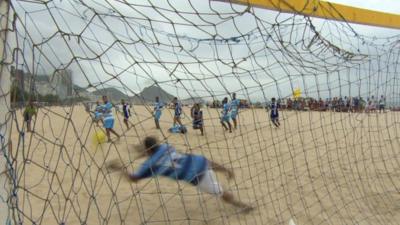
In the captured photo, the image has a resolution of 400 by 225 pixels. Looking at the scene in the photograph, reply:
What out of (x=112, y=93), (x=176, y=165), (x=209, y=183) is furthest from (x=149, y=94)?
(x=209, y=183)

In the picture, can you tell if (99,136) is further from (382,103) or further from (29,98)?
(382,103)

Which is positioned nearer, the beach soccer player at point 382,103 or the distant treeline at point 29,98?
the distant treeline at point 29,98

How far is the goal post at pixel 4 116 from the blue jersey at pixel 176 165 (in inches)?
64.5

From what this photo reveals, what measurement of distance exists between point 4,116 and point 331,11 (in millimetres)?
2802

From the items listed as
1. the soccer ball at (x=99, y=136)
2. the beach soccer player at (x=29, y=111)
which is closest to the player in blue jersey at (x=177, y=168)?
the soccer ball at (x=99, y=136)

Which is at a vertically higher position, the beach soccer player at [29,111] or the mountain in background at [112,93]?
the mountain in background at [112,93]

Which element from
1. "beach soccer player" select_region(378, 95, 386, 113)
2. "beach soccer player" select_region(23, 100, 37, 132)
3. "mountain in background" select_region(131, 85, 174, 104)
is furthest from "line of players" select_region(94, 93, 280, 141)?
"beach soccer player" select_region(378, 95, 386, 113)

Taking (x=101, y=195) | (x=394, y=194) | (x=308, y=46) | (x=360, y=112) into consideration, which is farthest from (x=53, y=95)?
(x=360, y=112)

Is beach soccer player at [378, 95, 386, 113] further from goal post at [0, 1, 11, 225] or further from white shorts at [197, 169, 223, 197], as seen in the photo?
goal post at [0, 1, 11, 225]

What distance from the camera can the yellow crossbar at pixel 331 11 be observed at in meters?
3.07

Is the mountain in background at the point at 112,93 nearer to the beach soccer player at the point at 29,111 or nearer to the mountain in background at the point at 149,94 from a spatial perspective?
the mountain in background at the point at 149,94

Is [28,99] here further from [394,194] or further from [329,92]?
[394,194]

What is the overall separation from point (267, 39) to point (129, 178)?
6.04ft

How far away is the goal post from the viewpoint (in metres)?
1.75
